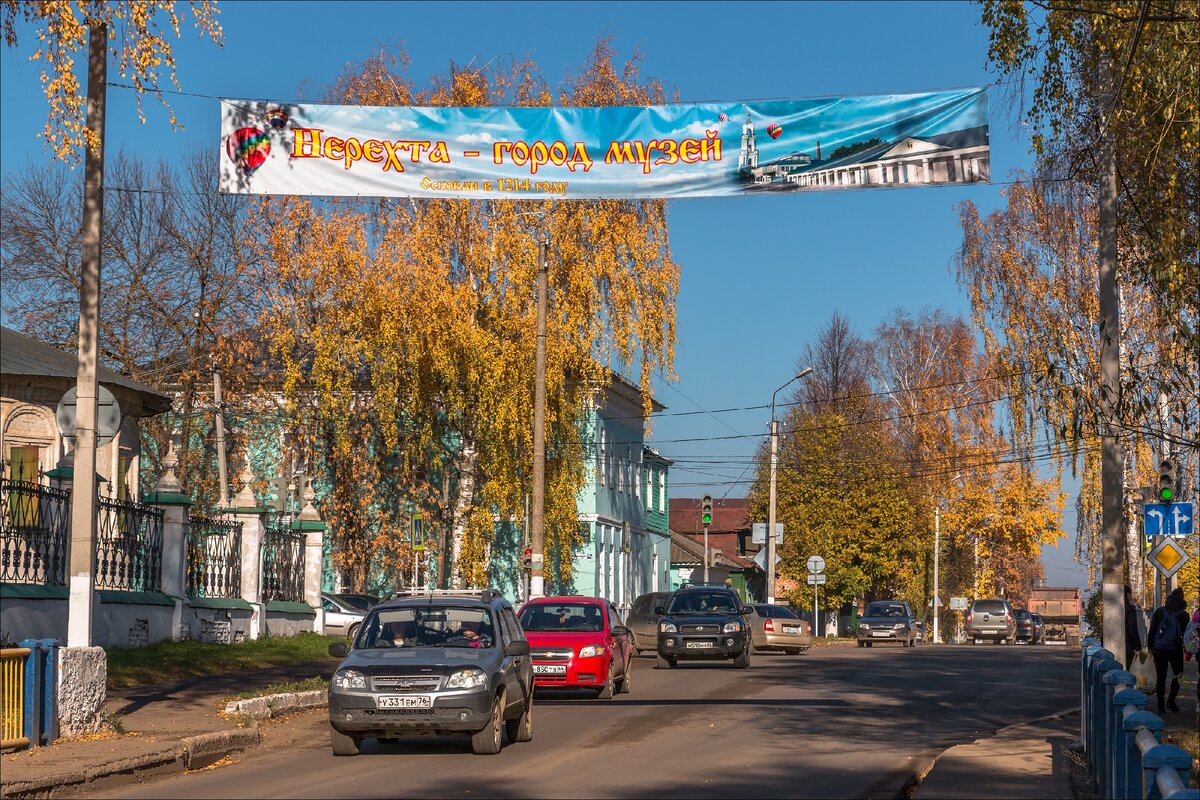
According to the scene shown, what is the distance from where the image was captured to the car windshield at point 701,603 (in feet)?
107

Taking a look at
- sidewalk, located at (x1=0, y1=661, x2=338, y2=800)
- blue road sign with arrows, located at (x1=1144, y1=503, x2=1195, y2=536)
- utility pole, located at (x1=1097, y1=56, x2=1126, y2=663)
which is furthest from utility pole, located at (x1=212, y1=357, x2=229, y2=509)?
utility pole, located at (x1=1097, y1=56, x2=1126, y2=663)

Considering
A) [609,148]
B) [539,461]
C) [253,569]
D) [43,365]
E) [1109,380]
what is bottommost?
[253,569]

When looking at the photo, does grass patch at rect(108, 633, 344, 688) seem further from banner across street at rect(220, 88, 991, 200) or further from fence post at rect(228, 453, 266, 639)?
banner across street at rect(220, 88, 991, 200)

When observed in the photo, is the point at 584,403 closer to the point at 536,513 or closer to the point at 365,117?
the point at 536,513

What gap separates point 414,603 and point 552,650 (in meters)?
7.26

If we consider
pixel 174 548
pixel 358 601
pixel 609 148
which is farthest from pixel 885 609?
pixel 609 148

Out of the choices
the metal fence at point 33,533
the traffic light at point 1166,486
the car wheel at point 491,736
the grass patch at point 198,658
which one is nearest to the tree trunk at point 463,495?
the grass patch at point 198,658

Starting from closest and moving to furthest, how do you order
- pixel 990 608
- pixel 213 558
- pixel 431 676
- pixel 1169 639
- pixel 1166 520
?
pixel 431 676
pixel 1169 639
pixel 1166 520
pixel 213 558
pixel 990 608

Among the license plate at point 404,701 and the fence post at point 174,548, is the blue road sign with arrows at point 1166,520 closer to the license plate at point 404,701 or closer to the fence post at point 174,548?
the license plate at point 404,701

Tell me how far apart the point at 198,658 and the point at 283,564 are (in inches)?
353

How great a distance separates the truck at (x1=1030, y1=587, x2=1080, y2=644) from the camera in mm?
83125

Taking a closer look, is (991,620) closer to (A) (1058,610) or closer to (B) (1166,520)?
(A) (1058,610)

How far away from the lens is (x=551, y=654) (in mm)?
23141

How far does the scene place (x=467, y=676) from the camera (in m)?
14.9
